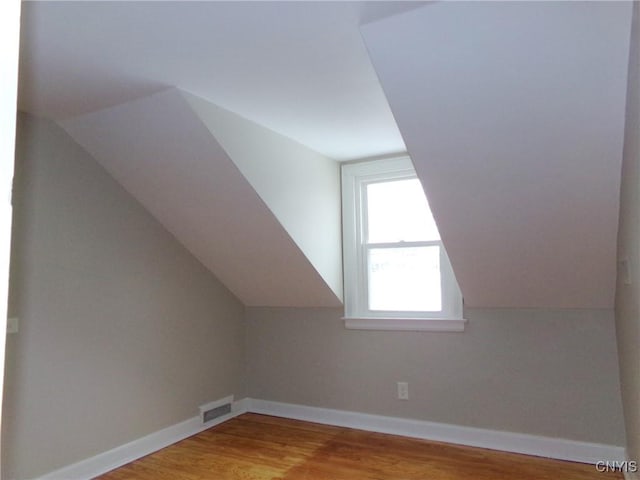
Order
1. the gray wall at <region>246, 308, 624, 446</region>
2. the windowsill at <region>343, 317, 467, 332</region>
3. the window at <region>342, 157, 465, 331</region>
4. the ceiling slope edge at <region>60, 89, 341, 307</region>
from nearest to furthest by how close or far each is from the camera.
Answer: the ceiling slope edge at <region>60, 89, 341, 307</region>, the gray wall at <region>246, 308, 624, 446</region>, the windowsill at <region>343, 317, 467, 332</region>, the window at <region>342, 157, 465, 331</region>

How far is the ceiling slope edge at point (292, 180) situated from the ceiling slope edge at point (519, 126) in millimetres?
1020

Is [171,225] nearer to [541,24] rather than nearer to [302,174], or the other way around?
[302,174]

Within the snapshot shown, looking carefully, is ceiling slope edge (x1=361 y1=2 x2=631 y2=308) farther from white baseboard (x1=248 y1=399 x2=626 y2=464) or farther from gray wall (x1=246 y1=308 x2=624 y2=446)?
white baseboard (x1=248 y1=399 x2=626 y2=464)

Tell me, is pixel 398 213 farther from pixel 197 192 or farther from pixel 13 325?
pixel 13 325

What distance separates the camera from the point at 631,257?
1905mm

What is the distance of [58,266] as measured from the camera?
2605 mm

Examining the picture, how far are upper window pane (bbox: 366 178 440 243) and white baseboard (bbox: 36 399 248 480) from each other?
2003mm

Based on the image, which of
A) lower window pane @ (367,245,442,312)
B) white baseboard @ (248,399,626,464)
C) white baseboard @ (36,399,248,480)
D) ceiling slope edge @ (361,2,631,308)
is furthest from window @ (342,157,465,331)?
white baseboard @ (36,399,248,480)

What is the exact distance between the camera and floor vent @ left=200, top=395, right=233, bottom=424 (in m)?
3.55

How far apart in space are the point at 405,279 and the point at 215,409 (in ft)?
6.20

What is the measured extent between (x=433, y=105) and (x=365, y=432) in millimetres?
2508

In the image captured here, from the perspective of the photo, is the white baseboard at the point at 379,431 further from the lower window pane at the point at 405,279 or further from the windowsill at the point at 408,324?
the lower window pane at the point at 405,279

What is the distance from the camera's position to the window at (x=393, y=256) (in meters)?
3.32

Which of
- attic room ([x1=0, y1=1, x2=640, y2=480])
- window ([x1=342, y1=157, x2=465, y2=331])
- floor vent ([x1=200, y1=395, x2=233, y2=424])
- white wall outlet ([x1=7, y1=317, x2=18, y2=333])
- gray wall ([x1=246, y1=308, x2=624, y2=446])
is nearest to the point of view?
attic room ([x1=0, y1=1, x2=640, y2=480])
